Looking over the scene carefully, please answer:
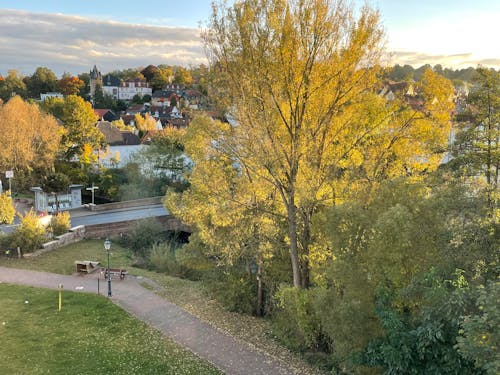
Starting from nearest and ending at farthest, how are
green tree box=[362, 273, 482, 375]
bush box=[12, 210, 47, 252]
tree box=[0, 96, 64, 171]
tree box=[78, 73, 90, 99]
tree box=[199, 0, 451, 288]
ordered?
green tree box=[362, 273, 482, 375] → tree box=[199, 0, 451, 288] → bush box=[12, 210, 47, 252] → tree box=[0, 96, 64, 171] → tree box=[78, 73, 90, 99]

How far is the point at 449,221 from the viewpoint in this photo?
8125mm

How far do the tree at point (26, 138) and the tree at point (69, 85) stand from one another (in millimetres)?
69130

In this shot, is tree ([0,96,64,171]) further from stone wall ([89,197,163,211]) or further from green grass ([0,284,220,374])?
green grass ([0,284,220,374])

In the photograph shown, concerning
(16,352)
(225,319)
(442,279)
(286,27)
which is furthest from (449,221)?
(16,352)

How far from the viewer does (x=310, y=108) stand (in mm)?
11812

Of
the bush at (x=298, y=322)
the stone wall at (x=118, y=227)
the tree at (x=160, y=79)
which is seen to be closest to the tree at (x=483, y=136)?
the bush at (x=298, y=322)

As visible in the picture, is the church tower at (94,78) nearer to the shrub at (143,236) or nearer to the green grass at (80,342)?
the shrub at (143,236)

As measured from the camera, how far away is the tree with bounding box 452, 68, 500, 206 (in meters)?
11.6

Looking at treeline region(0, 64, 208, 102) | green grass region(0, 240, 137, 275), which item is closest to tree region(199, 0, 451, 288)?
green grass region(0, 240, 137, 275)

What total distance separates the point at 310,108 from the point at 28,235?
57.0ft

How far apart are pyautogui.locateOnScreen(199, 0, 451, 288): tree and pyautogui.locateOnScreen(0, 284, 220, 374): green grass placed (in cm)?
458

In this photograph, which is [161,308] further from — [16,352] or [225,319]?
[16,352]

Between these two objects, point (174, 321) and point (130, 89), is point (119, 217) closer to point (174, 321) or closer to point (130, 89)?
point (174, 321)

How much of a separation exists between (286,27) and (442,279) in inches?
288
